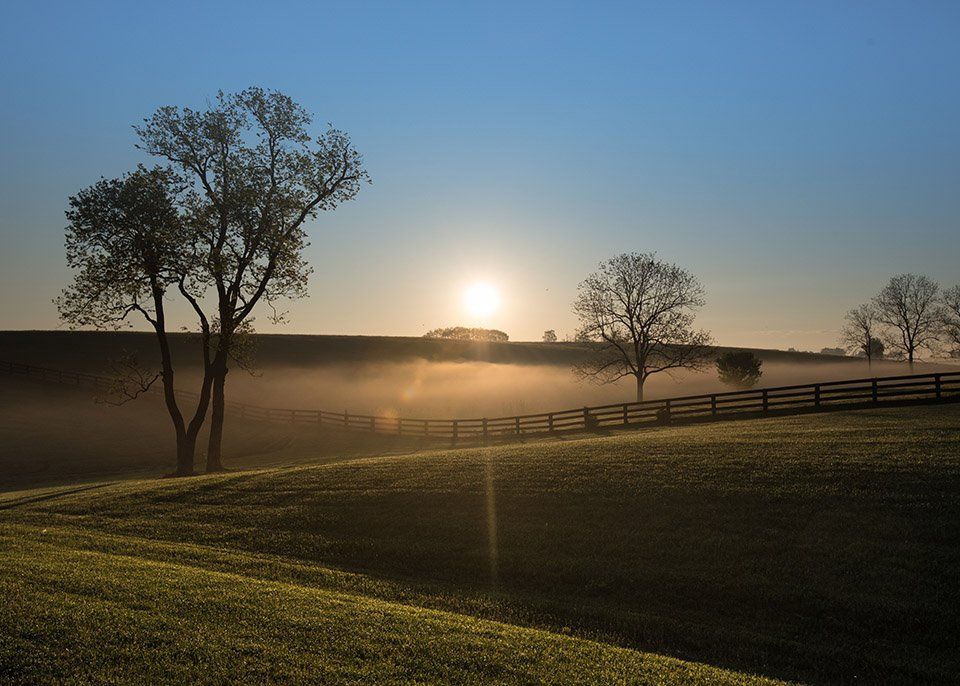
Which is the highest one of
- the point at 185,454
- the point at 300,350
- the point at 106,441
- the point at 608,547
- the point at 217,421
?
the point at 300,350

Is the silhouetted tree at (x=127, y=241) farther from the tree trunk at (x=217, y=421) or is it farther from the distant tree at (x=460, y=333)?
the distant tree at (x=460, y=333)

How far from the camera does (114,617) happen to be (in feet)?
33.4

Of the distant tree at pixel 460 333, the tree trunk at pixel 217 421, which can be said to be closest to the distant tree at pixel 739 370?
the tree trunk at pixel 217 421

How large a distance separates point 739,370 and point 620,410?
72.1ft

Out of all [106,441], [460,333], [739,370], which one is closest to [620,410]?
[739,370]

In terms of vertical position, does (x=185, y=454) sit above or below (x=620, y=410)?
below

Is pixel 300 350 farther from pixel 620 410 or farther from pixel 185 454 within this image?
pixel 185 454

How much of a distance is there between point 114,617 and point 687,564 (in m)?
10.9

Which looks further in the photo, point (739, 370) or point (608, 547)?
point (739, 370)

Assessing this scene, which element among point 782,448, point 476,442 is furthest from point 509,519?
point 476,442

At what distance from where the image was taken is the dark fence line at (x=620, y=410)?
32500mm

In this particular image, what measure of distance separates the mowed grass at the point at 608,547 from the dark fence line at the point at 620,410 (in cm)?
746

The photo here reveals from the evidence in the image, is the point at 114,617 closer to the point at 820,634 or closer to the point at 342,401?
the point at 820,634

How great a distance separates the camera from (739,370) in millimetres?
63062
